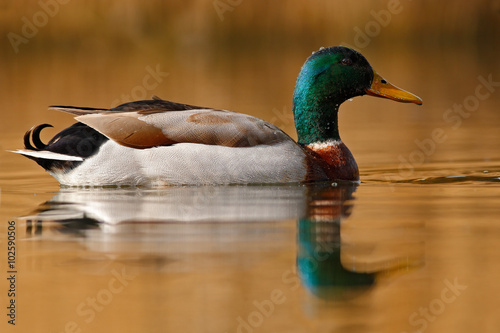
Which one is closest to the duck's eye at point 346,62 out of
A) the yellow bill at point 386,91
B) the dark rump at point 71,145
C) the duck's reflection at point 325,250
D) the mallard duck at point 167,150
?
the yellow bill at point 386,91

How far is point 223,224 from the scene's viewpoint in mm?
7285

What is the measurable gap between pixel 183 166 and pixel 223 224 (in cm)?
177

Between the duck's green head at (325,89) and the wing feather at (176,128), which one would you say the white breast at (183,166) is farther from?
the duck's green head at (325,89)

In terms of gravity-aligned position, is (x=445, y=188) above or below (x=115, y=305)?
above

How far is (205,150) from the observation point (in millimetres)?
8922

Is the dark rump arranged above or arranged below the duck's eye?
below

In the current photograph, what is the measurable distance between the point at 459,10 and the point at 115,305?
891 inches

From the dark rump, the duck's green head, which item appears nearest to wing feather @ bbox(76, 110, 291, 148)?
the dark rump

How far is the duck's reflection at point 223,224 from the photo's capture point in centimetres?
614

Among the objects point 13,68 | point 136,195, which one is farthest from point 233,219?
point 13,68

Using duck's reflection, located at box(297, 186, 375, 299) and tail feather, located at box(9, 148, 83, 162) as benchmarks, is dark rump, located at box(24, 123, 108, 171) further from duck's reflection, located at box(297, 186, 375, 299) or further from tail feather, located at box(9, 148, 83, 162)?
duck's reflection, located at box(297, 186, 375, 299)

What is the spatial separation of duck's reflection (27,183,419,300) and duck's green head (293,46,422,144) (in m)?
0.69

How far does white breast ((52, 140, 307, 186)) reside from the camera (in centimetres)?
891

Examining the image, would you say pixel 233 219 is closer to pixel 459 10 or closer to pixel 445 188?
pixel 445 188
